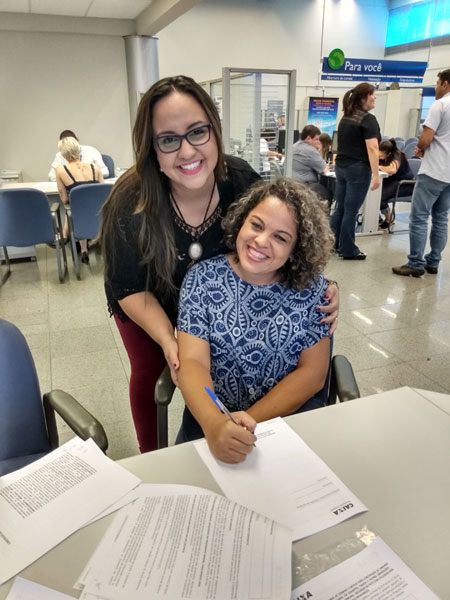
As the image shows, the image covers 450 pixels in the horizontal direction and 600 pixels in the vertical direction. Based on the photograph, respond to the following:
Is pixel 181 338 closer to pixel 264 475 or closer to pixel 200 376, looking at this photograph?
pixel 200 376

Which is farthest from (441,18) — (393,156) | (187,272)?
(187,272)

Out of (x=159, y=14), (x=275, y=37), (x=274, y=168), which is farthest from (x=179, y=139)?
(x=275, y=37)

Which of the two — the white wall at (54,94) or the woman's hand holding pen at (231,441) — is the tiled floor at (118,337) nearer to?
the woman's hand holding pen at (231,441)

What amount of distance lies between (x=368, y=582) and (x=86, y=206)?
149 inches

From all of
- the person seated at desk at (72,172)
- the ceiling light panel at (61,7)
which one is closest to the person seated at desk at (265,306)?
the person seated at desk at (72,172)

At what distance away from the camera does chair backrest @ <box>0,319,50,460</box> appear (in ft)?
3.85

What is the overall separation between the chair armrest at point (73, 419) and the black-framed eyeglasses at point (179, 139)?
73 centimetres

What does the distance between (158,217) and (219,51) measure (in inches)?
359

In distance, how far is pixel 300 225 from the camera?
1278 millimetres

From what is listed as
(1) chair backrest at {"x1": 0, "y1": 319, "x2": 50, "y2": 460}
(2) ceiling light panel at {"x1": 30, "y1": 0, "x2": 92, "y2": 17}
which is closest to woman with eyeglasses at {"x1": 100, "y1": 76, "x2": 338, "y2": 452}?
(1) chair backrest at {"x1": 0, "y1": 319, "x2": 50, "y2": 460}

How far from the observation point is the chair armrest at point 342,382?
1.21 m

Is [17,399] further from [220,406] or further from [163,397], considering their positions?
[220,406]

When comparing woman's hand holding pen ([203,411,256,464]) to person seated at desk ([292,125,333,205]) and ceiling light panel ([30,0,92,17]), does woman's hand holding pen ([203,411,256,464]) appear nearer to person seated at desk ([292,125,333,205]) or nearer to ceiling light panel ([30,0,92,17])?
person seated at desk ([292,125,333,205])

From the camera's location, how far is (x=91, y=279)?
4.26m
